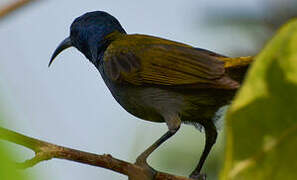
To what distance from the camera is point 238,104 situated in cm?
90

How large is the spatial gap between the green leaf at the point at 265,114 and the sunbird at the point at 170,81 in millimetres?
2742

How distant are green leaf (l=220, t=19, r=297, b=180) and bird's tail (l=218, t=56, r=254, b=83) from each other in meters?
2.73

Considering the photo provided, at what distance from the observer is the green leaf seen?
89 centimetres

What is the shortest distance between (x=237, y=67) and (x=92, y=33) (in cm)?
206

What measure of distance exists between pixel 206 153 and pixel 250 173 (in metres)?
3.60

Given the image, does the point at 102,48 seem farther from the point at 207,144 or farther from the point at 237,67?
the point at 237,67

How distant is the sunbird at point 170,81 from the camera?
13.1 feet

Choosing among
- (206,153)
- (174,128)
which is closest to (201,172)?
(206,153)

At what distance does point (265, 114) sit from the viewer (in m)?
0.92

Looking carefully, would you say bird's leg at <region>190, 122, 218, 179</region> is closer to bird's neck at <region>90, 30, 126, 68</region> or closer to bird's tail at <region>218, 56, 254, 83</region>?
bird's tail at <region>218, 56, 254, 83</region>

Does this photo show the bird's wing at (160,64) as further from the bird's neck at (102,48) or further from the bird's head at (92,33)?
the bird's head at (92,33)

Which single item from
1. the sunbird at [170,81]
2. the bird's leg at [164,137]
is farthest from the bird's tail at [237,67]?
the bird's leg at [164,137]

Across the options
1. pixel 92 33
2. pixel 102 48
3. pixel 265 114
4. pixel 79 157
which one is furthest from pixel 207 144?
pixel 265 114

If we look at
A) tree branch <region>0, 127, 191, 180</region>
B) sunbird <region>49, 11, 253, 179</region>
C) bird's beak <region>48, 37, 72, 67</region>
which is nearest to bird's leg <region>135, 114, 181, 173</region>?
sunbird <region>49, 11, 253, 179</region>
